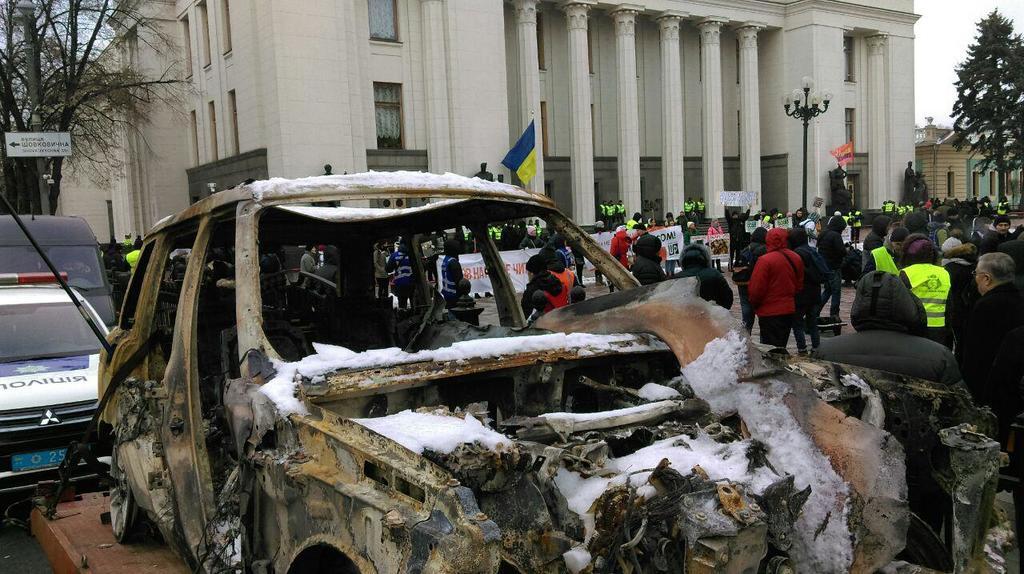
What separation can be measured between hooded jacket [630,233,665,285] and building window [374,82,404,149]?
78.9 ft

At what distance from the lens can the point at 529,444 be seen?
2730 millimetres

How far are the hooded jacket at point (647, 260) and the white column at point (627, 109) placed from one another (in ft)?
96.0

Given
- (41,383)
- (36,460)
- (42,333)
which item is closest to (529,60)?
(42,333)

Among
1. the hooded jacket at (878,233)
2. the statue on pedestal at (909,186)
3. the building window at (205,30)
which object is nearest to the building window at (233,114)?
the building window at (205,30)

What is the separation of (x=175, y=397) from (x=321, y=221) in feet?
4.75

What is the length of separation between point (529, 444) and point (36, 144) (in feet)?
47.0

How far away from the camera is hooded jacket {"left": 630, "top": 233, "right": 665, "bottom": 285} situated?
26.6ft

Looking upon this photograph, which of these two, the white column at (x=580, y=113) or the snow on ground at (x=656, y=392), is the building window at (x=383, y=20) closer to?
the white column at (x=580, y=113)

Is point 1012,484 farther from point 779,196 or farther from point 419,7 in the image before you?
point 779,196

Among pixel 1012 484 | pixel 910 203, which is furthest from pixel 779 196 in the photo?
pixel 1012 484

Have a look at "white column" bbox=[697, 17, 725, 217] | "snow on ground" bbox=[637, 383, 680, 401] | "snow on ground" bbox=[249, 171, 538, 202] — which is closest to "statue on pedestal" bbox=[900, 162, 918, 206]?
"white column" bbox=[697, 17, 725, 217]

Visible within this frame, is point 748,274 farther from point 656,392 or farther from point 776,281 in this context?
point 656,392

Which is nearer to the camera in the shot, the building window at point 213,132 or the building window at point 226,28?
the building window at point 226,28

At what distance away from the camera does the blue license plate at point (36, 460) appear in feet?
18.5
